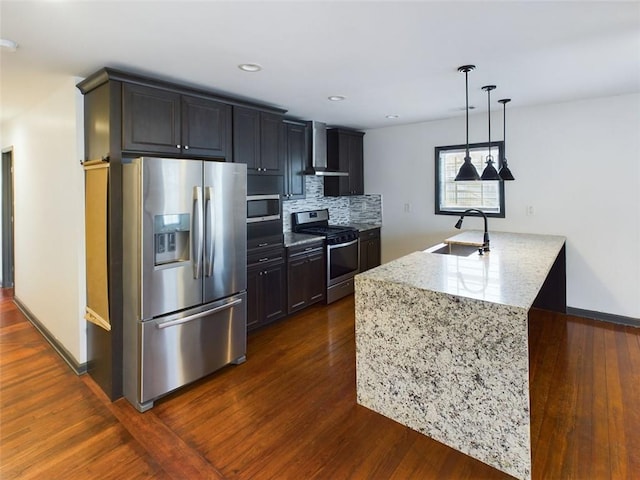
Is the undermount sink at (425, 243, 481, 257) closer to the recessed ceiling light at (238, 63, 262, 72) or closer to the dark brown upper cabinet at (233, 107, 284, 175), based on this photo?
the dark brown upper cabinet at (233, 107, 284, 175)

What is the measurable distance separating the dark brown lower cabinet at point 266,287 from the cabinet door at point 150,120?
1.31 metres

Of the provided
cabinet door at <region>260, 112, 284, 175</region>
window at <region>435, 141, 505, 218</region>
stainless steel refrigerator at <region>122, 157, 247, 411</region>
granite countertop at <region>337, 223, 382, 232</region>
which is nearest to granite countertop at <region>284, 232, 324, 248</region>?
cabinet door at <region>260, 112, 284, 175</region>

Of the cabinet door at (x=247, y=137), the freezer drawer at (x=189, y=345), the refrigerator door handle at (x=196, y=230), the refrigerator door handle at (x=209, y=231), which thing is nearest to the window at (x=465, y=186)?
the cabinet door at (x=247, y=137)

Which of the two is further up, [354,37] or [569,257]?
[354,37]

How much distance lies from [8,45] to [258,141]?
6.40 ft

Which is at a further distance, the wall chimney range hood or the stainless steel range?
the wall chimney range hood

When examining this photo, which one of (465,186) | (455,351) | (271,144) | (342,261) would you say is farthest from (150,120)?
(465,186)

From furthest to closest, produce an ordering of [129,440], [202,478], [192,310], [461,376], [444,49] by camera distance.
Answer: [192,310] → [444,49] → [129,440] → [461,376] → [202,478]

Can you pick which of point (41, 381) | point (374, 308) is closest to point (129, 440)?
point (41, 381)

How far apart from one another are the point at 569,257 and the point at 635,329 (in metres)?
0.89

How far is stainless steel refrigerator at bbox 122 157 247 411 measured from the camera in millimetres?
2477

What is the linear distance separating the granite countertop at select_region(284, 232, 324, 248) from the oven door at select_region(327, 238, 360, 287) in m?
0.24

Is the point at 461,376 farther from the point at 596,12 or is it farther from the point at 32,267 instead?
the point at 32,267

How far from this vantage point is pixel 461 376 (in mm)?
2074
